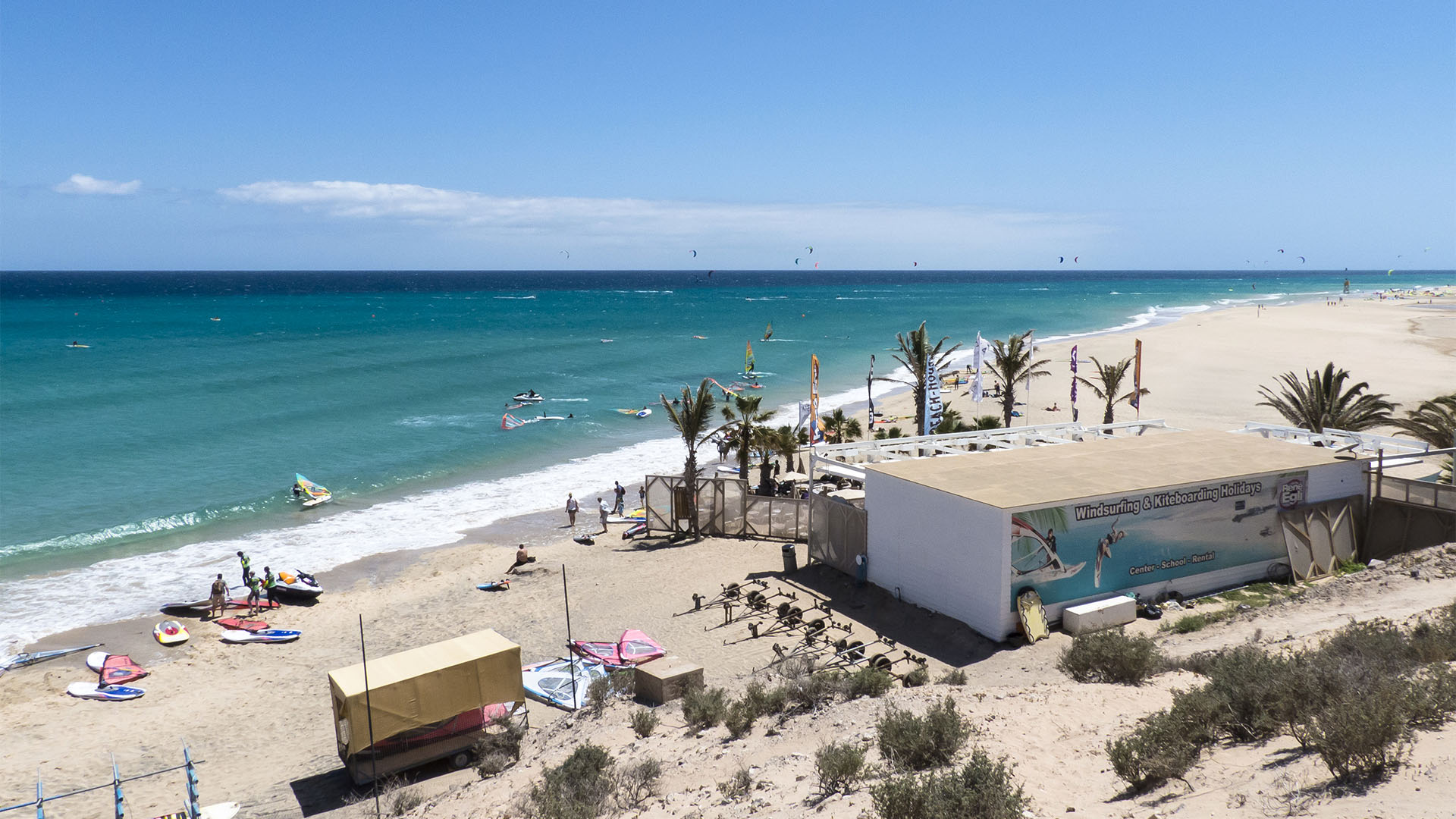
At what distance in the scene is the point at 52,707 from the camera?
1667cm

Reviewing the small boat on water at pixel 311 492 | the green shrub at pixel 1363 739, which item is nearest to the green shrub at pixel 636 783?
the green shrub at pixel 1363 739

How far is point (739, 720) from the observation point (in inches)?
445

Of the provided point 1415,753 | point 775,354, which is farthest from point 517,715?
point 775,354

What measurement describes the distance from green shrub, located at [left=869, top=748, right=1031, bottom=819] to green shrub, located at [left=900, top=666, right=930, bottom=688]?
5.44m

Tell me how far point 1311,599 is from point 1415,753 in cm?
968

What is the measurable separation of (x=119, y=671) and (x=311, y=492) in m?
14.6

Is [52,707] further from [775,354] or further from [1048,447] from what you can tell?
[775,354]

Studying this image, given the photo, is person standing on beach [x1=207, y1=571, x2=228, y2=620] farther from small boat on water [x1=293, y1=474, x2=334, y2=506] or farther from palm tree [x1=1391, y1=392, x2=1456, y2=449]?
palm tree [x1=1391, y1=392, x2=1456, y2=449]

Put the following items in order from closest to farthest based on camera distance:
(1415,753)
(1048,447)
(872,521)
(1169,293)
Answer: (1415,753)
(872,521)
(1048,447)
(1169,293)

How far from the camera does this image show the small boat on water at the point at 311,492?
3166cm

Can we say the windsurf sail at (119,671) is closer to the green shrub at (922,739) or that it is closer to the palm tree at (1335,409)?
the green shrub at (922,739)

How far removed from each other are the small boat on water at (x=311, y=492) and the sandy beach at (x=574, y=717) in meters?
7.71

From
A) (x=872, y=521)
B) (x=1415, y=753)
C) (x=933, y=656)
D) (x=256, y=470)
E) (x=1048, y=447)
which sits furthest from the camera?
(x=256, y=470)

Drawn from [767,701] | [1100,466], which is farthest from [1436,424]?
[767,701]
